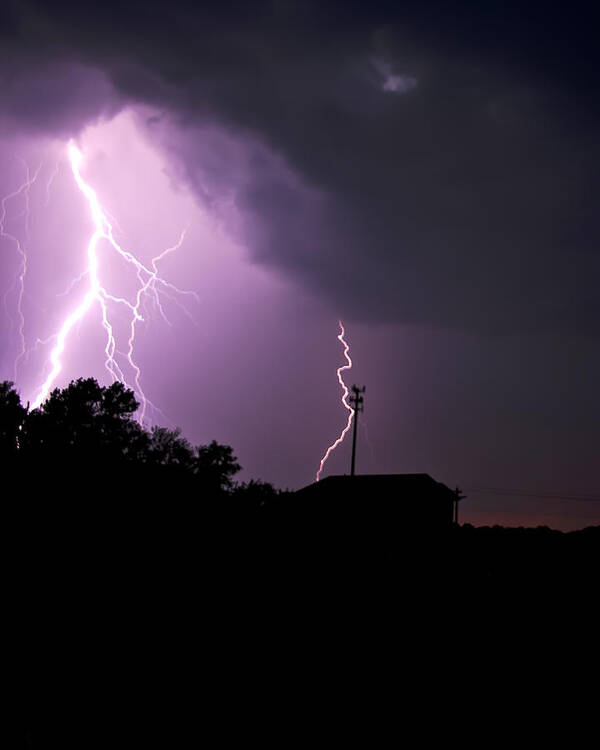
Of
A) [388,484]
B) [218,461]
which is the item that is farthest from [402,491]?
[218,461]

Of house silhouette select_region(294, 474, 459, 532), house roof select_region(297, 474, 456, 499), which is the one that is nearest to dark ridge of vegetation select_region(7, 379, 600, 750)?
house silhouette select_region(294, 474, 459, 532)

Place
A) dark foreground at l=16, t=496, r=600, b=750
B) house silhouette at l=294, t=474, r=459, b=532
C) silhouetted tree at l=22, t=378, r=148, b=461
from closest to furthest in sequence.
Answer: dark foreground at l=16, t=496, r=600, b=750
house silhouette at l=294, t=474, r=459, b=532
silhouetted tree at l=22, t=378, r=148, b=461

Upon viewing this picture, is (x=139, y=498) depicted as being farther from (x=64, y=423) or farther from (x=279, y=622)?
(x=64, y=423)

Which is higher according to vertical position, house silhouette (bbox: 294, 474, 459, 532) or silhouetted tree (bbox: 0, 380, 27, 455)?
silhouetted tree (bbox: 0, 380, 27, 455)

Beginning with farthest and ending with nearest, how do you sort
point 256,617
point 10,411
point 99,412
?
point 99,412, point 10,411, point 256,617

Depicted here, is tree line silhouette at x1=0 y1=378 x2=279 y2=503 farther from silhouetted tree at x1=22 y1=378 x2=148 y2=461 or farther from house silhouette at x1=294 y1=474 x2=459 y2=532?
house silhouette at x1=294 y1=474 x2=459 y2=532

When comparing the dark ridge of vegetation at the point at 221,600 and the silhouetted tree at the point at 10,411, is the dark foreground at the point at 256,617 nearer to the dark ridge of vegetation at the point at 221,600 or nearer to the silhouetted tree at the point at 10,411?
the dark ridge of vegetation at the point at 221,600

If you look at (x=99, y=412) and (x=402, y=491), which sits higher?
(x=99, y=412)

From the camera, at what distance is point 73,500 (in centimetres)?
684

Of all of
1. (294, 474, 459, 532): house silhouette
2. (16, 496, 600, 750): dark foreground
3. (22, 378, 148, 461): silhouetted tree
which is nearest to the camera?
(16, 496, 600, 750): dark foreground

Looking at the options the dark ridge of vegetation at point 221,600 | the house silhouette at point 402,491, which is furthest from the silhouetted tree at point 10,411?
the dark ridge of vegetation at point 221,600

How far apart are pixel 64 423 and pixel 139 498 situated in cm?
3421

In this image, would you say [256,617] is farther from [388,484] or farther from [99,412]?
[99,412]

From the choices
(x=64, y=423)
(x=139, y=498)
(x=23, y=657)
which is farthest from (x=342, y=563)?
(x=64, y=423)
